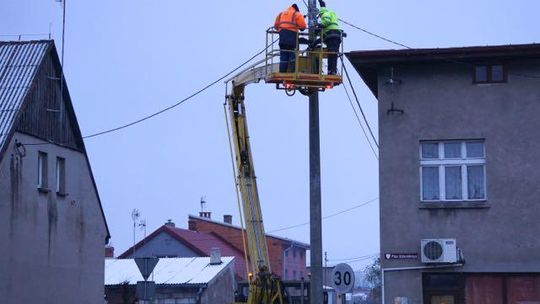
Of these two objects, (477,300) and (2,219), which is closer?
(477,300)

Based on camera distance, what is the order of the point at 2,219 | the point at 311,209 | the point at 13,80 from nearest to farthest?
the point at 311,209 → the point at 2,219 → the point at 13,80

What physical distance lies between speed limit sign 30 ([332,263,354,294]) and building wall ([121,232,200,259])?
1591 inches

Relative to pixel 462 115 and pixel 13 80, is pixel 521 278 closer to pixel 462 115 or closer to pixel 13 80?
pixel 462 115

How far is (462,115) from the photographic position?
2483cm

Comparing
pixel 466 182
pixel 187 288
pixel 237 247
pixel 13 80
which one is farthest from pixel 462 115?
pixel 237 247

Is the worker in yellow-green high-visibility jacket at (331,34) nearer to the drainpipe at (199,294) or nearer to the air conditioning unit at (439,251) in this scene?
the air conditioning unit at (439,251)

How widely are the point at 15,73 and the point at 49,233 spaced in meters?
5.78

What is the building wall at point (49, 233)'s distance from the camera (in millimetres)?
33062

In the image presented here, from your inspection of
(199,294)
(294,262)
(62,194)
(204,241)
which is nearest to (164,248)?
(204,241)

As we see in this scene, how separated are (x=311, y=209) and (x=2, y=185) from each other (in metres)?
14.8

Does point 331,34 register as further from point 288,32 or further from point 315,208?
point 315,208

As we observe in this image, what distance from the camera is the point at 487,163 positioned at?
2459cm

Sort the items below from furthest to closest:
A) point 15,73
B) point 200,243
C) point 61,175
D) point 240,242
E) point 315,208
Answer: point 240,242
point 200,243
point 61,175
point 15,73
point 315,208

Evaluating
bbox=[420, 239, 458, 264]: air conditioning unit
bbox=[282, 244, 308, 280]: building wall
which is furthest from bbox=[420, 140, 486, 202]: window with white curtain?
bbox=[282, 244, 308, 280]: building wall
